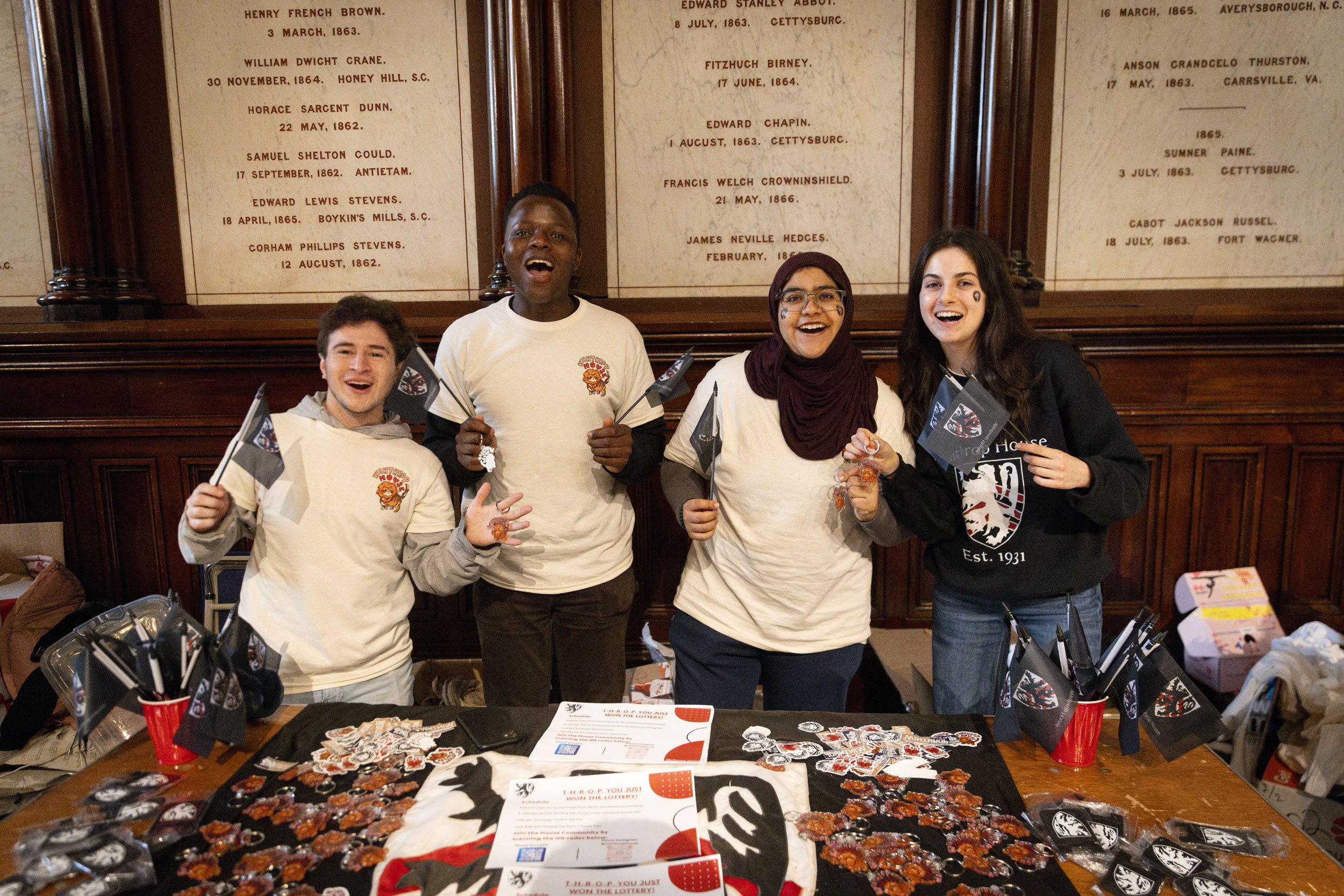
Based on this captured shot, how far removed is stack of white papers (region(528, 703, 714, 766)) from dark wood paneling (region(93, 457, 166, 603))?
243 cm

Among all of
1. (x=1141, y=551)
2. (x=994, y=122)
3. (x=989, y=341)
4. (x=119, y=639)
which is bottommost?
(x=1141, y=551)

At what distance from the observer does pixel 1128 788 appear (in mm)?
1262

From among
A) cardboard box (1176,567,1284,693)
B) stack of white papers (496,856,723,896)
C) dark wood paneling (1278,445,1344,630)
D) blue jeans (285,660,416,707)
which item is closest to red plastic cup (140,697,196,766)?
blue jeans (285,660,416,707)

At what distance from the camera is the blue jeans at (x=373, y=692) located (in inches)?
63.2

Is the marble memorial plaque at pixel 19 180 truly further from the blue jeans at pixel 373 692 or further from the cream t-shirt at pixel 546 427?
the blue jeans at pixel 373 692

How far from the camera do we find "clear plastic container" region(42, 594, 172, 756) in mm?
1367

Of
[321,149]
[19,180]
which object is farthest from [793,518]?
[19,180]

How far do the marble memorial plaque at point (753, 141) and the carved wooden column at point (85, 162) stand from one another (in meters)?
1.99

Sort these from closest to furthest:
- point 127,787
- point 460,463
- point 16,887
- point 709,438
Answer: point 16,887 → point 127,787 → point 709,438 → point 460,463

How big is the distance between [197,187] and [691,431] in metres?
2.59

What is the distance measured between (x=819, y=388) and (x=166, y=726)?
151 centimetres

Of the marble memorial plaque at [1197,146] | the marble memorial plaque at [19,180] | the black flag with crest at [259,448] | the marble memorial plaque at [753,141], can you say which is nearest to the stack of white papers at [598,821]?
the black flag with crest at [259,448]

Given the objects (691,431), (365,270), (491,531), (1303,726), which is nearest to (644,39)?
(365,270)

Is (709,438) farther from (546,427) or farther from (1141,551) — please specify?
(1141,551)
